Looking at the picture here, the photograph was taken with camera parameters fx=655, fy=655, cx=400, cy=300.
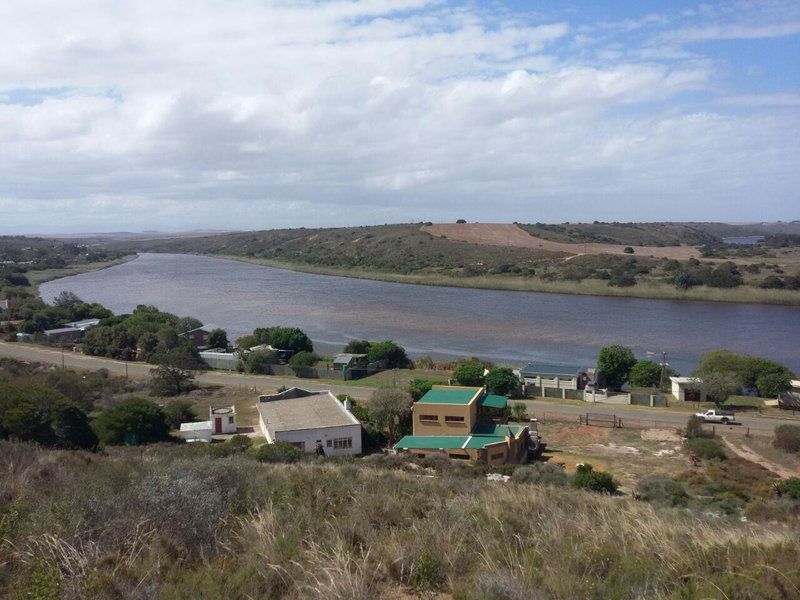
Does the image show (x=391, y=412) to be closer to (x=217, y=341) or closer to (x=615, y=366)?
(x=615, y=366)

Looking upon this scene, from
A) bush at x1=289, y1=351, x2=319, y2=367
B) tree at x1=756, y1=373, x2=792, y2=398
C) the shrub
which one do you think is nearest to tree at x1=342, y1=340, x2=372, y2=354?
bush at x1=289, y1=351, x2=319, y2=367

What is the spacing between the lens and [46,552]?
13.9 feet

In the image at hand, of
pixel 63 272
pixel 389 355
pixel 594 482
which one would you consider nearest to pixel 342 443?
pixel 594 482

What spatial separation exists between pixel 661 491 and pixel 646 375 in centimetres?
1568

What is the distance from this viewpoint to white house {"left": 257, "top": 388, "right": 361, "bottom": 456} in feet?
56.2

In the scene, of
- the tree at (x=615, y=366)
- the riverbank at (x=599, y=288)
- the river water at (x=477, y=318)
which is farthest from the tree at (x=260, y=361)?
the riverbank at (x=599, y=288)

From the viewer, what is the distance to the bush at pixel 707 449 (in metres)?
16.6

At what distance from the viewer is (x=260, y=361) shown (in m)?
31.2

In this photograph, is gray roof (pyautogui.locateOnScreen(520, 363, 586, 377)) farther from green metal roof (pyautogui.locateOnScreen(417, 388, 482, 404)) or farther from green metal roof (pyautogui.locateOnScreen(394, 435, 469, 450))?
green metal roof (pyautogui.locateOnScreen(394, 435, 469, 450))

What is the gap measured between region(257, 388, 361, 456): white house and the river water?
1492cm

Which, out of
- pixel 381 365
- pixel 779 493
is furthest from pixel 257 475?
pixel 381 365

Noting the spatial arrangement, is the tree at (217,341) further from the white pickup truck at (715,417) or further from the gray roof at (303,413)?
the white pickup truck at (715,417)

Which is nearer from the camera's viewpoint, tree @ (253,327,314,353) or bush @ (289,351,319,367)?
bush @ (289,351,319,367)

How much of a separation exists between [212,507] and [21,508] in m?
1.42
